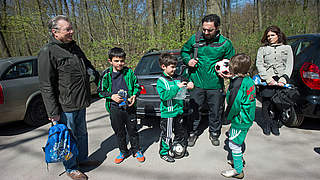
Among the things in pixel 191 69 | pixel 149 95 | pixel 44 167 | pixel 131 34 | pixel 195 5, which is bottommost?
pixel 44 167

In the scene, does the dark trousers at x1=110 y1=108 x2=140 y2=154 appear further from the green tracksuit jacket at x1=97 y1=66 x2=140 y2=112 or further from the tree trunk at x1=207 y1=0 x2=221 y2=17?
the tree trunk at x1=207 y1=0 x2=221 y2=17

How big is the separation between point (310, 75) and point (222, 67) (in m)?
1.60

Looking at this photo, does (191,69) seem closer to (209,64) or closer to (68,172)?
(209,64)

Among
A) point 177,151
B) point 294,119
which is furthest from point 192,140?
point 294,119

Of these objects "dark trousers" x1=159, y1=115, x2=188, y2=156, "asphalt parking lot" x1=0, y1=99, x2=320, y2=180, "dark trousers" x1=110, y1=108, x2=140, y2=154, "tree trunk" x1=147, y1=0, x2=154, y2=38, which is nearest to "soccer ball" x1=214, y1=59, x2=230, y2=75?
"dark trousers" x1=159, y1=115, x2=188, y2=156

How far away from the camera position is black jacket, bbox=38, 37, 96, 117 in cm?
219

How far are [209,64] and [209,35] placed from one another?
0.44 metres

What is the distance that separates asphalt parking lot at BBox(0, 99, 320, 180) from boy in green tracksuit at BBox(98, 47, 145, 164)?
30 cm

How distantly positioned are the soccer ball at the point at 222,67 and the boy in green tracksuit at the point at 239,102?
41cm

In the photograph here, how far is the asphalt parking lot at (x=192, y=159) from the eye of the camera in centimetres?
255

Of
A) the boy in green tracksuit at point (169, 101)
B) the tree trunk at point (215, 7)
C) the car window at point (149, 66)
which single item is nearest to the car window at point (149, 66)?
the car window at point (149, 66)

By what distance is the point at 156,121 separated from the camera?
4555mm

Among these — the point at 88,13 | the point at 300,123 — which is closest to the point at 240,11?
the point at 88,13

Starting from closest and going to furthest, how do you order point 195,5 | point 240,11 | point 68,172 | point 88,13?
point 68,172 < point 88,13 < point 195,5 < point 240,11
